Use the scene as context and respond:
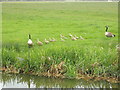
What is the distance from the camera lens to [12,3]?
18.1 meters

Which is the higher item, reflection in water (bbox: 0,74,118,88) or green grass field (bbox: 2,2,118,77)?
green grass field (bbox: 2,2,118,77)

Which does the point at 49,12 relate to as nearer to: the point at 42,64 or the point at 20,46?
the point at 20,46

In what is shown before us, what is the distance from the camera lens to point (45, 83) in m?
8.70

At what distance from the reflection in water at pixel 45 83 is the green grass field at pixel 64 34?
252 millimetres

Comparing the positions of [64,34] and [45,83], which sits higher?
[64,34]

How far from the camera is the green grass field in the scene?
356 inches

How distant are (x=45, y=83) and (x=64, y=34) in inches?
184

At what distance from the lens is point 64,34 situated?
13156 mm

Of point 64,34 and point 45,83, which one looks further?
point 64,34

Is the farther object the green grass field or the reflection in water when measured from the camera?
the green grass field

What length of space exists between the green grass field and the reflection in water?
0.83 feet

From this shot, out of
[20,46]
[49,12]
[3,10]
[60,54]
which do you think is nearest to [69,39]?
[20,46]

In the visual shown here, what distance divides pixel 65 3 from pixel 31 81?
973 centimetres

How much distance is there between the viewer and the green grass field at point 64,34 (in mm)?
9055
